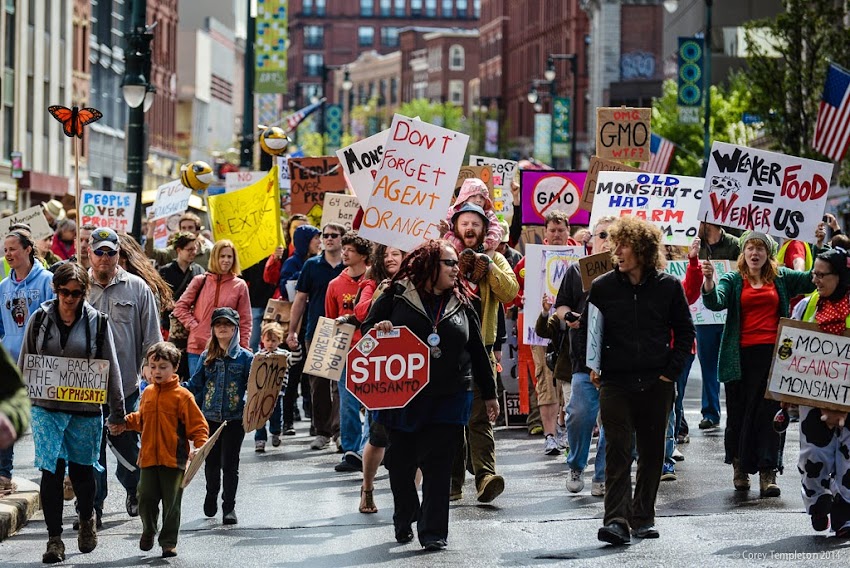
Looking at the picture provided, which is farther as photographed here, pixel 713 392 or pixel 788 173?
pixel 713 392

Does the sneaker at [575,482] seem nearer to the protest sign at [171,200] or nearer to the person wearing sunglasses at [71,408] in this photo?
the person wearing sunglasses at [71,408]

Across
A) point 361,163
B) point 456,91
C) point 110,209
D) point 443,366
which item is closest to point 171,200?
point 110,209

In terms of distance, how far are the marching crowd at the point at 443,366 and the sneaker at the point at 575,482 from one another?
0.02 meters

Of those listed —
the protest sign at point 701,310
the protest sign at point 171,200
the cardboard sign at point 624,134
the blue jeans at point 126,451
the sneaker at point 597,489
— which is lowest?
the sneaker at point 597,489

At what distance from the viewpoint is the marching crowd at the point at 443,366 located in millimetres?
9977

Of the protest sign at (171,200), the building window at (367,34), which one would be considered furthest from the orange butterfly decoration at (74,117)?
the building window at (367,34)

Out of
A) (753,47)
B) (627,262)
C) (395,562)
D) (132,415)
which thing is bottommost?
(395,562)

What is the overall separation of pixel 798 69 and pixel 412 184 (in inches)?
861

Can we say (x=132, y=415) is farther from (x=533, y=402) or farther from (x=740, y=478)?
(x=533, y=402)

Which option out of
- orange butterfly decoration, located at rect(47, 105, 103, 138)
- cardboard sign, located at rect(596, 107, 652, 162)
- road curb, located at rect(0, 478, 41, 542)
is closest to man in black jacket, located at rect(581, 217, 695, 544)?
road curb, located at rect(0, 478, 41, 542)

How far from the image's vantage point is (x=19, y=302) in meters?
11.9

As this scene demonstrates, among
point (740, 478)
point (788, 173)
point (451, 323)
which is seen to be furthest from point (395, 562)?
point (788, 173)

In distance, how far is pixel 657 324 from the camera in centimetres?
993

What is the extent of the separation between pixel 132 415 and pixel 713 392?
24.7ft
